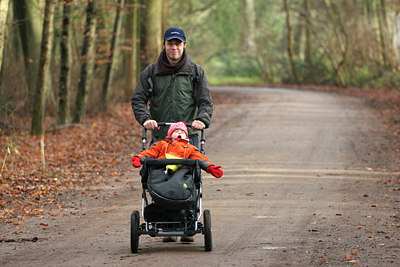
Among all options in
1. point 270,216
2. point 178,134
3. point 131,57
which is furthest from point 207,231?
point 131,57

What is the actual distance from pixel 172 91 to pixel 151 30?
19315 mm

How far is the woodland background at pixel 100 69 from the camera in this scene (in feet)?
44.5

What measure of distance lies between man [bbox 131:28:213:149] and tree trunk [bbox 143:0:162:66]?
18.7m

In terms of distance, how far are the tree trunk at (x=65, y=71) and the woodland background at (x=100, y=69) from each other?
0.03 m

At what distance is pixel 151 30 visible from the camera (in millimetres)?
26078

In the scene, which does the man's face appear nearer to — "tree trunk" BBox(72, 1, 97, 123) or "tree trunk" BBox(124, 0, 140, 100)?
"tree trunk" BBox(72, 1, 97, 123)

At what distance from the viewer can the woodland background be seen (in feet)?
44.5

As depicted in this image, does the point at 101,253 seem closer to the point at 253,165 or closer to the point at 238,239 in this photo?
the point at 238,239

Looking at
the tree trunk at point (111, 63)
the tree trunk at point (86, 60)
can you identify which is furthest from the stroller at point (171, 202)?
the tree trunk at point (111, 63)

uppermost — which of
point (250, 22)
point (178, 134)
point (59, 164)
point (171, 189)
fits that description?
point (250, 22)

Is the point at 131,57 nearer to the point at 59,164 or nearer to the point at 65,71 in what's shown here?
the point at 65,71

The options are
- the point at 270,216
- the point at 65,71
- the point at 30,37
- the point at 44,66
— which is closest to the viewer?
the point at 270,216

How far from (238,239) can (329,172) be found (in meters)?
6.14

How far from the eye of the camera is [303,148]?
16.6 meters
